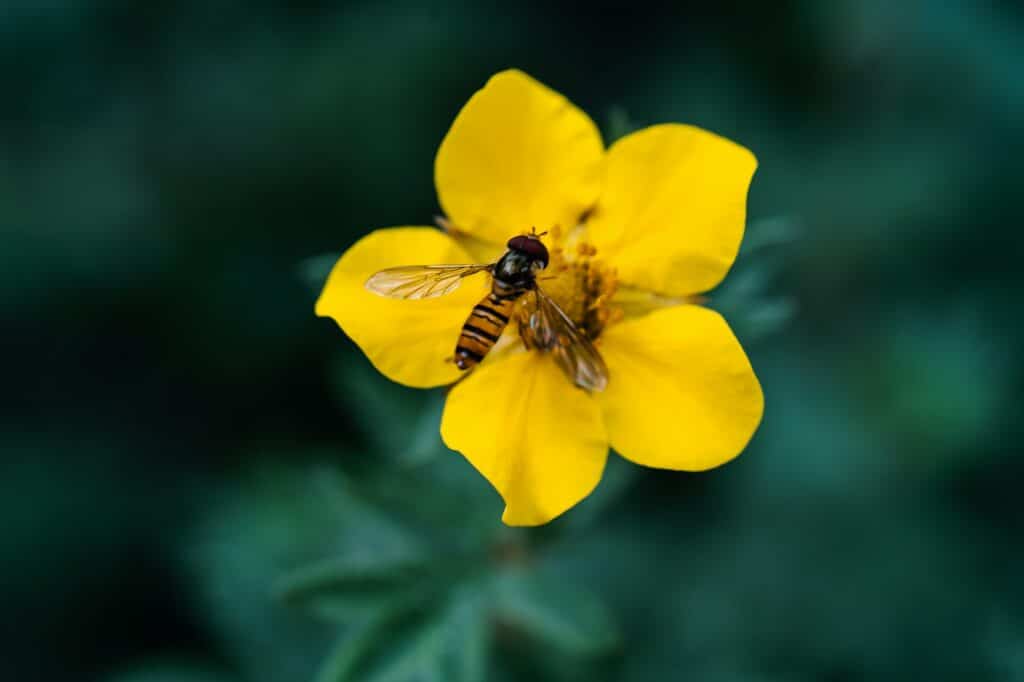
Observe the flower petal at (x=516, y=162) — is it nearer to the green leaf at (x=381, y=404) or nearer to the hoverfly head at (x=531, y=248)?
the hoverfly head at (x=531, y=248)

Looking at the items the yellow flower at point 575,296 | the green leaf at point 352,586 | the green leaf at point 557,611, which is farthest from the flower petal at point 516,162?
the green leaf at point 557,611

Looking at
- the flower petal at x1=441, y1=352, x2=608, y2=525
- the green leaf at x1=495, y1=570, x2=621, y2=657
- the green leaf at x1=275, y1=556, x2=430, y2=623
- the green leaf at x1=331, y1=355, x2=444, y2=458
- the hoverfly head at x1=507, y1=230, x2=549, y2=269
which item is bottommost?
the green leaf at x1=495, y1=570, x2=621, y2=657

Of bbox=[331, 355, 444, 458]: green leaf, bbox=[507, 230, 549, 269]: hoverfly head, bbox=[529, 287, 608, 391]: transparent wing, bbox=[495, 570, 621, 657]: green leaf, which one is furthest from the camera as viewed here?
bbox=[331, 355, 444, 458]: green leaf

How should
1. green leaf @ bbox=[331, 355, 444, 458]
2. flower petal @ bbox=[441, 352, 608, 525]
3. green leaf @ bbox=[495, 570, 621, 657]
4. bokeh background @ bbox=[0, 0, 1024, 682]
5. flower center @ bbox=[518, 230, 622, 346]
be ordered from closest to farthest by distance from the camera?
flower petal @ bbox=[441, 352, 608, 525] < flower center @ bbox=[518, 230, 622, 346] < green leaf @ bbox=[495, 570, 621, 657] < green leaf @ bbox=[331, 355, 444, 458] < bokeh background @ bbox=[0, 0, 1024, 682]

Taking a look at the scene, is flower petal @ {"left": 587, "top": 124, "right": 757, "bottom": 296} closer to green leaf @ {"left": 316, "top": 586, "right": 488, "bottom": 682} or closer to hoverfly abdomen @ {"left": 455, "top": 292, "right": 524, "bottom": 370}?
hoverfly abdomen @ {"left": 455, "top": 292, "right": 524, "bottom": 370}

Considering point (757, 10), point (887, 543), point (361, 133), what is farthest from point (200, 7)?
point (887, 543)

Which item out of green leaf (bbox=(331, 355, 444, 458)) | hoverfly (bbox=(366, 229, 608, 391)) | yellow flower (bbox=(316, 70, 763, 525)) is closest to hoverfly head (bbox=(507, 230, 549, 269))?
hoverfly (bbox=(366, 229, 608, 391))

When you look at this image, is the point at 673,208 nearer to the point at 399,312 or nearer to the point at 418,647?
the point at 399,312
